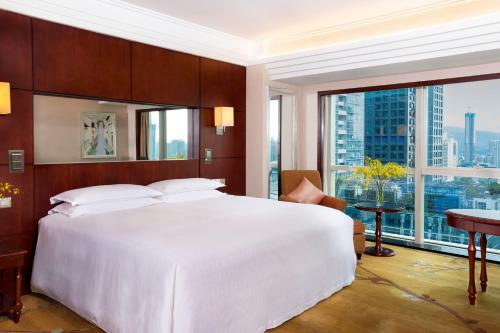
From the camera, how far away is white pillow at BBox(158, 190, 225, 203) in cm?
385

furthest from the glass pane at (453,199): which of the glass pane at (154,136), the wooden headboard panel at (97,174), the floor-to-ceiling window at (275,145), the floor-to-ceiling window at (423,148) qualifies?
the glass pane at (154,136)

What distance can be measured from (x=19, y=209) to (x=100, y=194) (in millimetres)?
646

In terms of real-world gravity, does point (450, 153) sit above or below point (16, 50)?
below

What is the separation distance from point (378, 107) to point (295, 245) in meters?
3.05

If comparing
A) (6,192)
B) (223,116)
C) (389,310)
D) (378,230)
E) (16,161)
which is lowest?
(389,310)

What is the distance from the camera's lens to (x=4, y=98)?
9.98ft

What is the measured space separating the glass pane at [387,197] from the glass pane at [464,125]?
47cm

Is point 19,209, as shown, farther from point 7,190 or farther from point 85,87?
point 85,87

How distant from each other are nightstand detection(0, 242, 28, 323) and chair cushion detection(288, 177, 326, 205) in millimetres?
2757

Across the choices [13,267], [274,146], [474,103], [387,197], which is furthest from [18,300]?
[474,103]

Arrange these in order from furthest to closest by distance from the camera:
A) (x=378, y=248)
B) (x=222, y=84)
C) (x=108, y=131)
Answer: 1. (x=222, y=84)
2. (x=378, y=248)
3. (x=108, y=131)

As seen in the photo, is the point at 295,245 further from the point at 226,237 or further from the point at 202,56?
the point at 202,56

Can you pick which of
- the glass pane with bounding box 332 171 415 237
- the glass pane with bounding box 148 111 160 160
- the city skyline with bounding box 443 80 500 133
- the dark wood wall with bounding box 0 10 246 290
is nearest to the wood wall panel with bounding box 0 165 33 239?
the dark wood wall with bounding box 0 10 246 290

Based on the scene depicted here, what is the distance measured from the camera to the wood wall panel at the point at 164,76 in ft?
13.3
